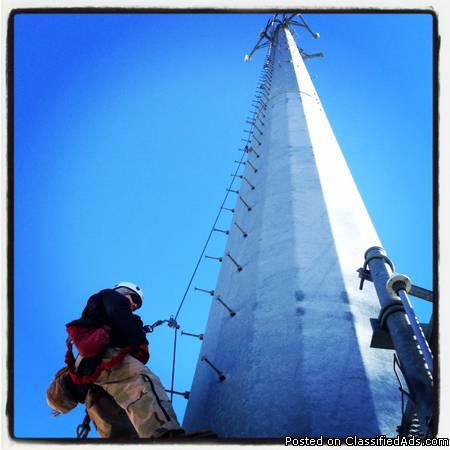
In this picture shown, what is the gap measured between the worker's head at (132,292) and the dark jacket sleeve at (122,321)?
1.02 m

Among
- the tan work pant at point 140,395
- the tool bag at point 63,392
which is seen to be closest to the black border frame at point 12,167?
the tan work pant at point 140,395

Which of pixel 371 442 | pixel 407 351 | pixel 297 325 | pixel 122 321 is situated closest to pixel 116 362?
pixel 122 321

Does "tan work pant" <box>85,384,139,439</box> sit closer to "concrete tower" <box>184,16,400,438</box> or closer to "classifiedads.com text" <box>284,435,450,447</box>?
"concrete tower" <box>184,16,400,438</box>

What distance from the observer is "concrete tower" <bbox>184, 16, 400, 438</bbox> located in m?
4.84

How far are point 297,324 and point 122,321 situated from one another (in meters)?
1.92

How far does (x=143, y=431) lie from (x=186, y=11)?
3.27 metres

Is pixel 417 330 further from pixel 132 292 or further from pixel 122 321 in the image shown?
pixel 132 292

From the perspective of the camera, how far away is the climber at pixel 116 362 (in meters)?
4.68

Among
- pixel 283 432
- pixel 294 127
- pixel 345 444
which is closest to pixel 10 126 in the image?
pixel 345 444

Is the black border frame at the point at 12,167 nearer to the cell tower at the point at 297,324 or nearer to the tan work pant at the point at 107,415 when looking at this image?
the cell tower at the point at 297,324

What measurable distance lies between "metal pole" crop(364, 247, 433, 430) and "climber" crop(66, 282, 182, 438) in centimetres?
194

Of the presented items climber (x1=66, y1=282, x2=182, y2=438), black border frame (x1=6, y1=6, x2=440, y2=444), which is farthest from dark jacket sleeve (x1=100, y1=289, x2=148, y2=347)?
black border frame (x1=6, y1=6, x2=440, y2=444)

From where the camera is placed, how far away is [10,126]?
342cm
